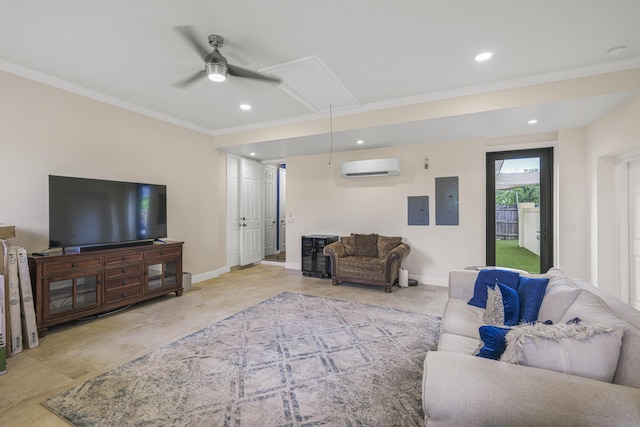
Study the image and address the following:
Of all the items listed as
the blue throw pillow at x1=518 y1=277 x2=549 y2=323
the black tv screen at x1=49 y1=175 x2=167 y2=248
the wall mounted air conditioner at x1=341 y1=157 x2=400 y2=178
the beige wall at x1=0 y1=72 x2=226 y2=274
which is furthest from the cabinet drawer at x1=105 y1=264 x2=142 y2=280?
the blue throw pillow at x1=518 y1=277 x2=549 y2=323

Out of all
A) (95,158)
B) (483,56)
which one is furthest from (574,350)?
(95,158)

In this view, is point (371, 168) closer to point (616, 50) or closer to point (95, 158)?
point (616, 50)

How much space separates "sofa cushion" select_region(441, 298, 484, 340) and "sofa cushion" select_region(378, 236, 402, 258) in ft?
7.64

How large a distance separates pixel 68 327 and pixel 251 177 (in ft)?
14.2

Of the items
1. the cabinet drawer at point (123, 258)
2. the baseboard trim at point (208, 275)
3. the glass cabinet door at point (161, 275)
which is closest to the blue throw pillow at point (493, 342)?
the cabinet drawer at point (123, 258)

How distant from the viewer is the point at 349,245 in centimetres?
529

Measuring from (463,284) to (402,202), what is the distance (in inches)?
106

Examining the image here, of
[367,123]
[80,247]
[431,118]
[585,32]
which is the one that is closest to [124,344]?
[80,247]

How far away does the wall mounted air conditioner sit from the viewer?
4941 millimetres

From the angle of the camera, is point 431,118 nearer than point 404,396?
No

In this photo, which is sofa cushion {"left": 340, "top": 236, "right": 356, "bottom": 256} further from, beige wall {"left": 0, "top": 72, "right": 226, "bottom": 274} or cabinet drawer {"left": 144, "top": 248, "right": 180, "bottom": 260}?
cabinet drawer {"left": 144, "top": 248, "right": 180, "bottom": 260}

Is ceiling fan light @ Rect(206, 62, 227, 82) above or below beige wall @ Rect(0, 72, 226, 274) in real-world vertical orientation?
above

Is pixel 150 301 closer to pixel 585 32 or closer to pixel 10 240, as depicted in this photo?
pixel 10 240

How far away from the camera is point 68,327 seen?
3139mm
